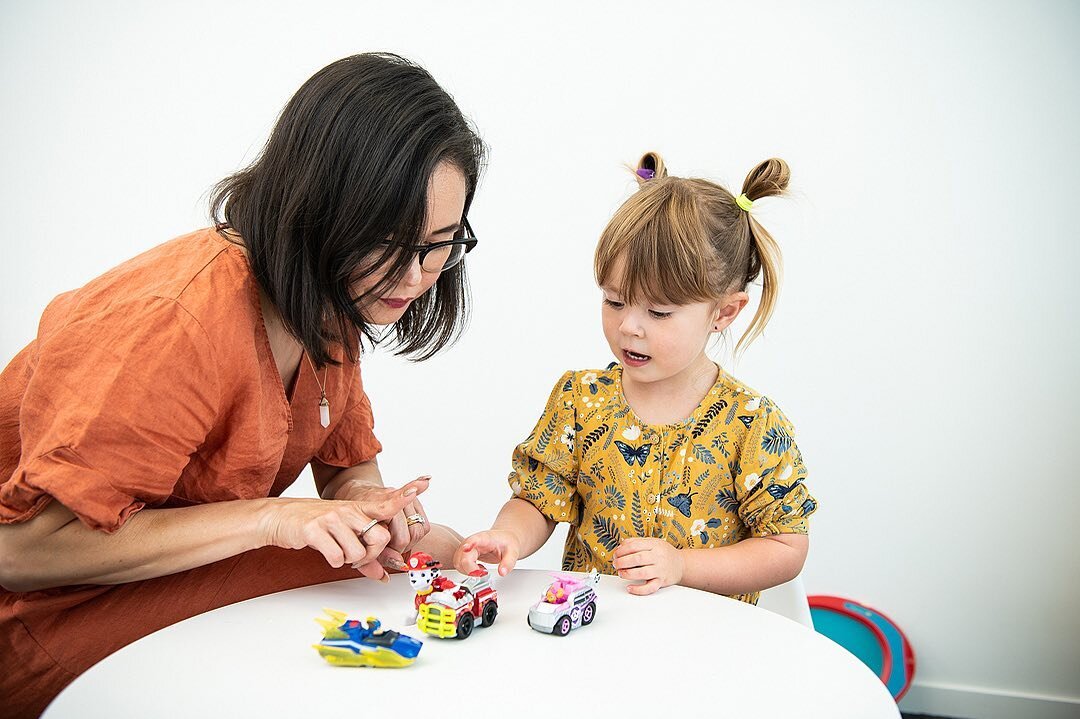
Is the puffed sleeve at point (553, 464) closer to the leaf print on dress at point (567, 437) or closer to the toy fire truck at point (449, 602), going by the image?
the leaf print on dress at point (567, 437)

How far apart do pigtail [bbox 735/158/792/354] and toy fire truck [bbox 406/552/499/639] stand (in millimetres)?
611

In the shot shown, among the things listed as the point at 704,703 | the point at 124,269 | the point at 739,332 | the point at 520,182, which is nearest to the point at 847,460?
the point at 739,332

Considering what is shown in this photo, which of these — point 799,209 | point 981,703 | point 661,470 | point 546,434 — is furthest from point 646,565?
point 981,703

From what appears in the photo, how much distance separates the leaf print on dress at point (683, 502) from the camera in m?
1.49

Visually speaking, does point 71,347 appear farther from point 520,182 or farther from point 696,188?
point 520,182

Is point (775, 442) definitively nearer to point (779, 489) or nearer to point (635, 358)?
point (779, 489)

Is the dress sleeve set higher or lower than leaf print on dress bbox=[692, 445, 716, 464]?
higher

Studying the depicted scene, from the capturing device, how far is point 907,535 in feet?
7.30

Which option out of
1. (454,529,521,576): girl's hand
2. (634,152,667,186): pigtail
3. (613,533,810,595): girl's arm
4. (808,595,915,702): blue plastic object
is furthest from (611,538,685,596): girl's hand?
(808,595,915,702): blue plastic object

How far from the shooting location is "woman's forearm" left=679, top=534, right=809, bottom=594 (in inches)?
53.7

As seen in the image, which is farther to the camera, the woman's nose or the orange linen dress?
the woman's nose

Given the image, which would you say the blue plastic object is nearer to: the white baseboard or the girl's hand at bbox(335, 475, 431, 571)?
the white baseboard

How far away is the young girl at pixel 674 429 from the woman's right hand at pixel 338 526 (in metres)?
0.17

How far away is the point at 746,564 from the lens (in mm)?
1389
